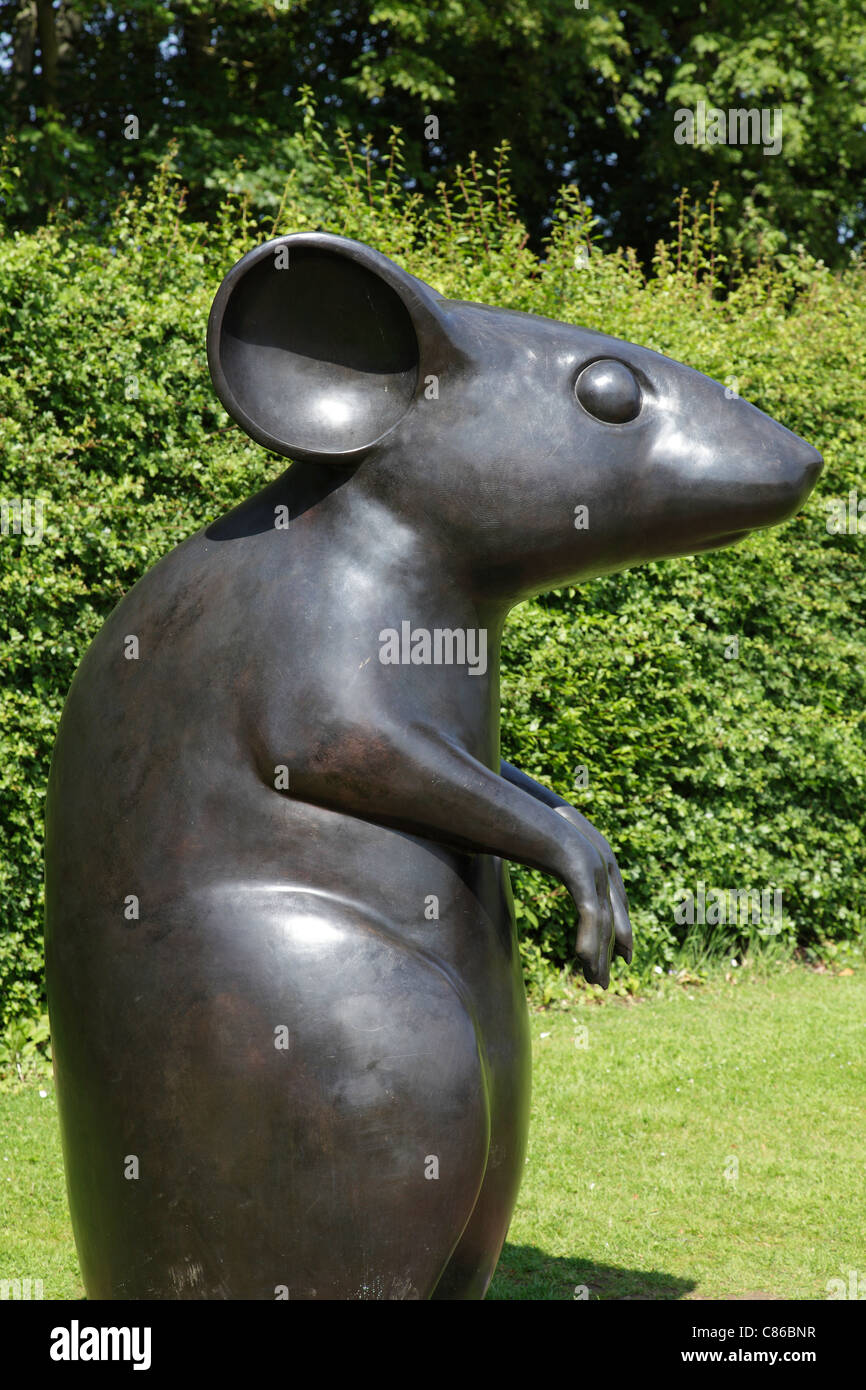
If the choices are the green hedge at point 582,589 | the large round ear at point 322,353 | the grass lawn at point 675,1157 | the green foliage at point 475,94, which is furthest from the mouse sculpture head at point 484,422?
the green foliage at point 475,94

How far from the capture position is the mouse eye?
277cm

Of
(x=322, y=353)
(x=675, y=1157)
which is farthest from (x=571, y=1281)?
(x=322, y=353)

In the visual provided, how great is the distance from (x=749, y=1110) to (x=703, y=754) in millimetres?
2439

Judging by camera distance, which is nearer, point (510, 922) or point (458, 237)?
point (510, 922)

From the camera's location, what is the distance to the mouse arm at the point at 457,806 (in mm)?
2521

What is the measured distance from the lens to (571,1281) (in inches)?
185

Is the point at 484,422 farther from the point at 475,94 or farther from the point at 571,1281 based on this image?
the point at 475,94

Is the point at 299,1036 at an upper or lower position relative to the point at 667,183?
lower

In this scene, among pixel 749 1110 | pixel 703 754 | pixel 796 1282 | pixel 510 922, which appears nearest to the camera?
pixel 510 922

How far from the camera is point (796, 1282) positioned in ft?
15.3

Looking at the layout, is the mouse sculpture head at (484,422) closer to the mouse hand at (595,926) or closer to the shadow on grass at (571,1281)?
the mouse hand at (595,926)

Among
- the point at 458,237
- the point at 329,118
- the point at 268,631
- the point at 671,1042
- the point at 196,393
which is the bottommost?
the point at 671,1042
